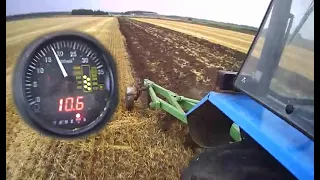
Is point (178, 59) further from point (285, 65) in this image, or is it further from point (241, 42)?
point (285, 65)

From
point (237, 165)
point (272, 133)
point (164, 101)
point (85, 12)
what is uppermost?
point (85, 12)

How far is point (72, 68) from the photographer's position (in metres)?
1.19

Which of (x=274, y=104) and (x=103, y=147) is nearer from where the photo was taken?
(x=274, y=104)

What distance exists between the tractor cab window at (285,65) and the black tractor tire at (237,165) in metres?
0.18

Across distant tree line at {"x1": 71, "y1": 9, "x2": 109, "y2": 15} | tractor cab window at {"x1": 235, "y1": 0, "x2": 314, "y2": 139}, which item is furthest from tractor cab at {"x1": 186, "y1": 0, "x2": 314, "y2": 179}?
distant tree line at {"x1": 71, "y1": 9, "x2": 109, "y2": 15}

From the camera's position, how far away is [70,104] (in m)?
1.19

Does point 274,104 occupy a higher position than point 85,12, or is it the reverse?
point 85,12

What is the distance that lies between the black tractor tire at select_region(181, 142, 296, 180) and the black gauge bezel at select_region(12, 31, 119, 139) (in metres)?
0.46

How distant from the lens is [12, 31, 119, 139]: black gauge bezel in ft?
3.76

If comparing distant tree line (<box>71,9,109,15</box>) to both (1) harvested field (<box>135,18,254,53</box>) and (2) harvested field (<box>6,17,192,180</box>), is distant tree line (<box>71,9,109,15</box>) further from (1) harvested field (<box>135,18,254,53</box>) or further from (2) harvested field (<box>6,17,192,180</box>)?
(1) harvested field (<box>135,18,254,53</box>)

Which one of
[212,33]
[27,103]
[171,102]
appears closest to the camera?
[27,103]

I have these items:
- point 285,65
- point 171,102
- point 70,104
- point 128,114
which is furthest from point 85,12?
point 171,102

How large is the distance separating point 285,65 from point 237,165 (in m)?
0.42

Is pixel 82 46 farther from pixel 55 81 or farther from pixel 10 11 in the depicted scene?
pixel 10 11
